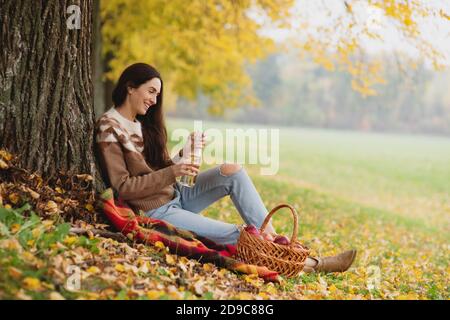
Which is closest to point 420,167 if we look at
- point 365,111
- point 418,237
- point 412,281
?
point 418,237

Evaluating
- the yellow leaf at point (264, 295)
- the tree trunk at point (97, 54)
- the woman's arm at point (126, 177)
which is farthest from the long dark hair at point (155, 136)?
the tree trunk at point (97, 54)

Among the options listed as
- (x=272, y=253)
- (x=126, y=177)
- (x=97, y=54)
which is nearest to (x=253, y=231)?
(x=272, y=253)

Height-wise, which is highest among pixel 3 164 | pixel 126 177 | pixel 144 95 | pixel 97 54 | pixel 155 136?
pixel 97 54

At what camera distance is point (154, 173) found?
13.5 feet

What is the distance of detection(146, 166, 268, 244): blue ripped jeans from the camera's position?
4230 millimetres

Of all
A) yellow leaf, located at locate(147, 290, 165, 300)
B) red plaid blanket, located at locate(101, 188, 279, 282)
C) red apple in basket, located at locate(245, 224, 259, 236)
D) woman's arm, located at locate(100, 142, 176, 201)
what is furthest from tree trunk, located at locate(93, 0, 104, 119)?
yellow leaf, located at locate(147, 290, 165, 300)

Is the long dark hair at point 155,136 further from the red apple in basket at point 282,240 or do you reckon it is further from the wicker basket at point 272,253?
the red apple in basket at point 282,240

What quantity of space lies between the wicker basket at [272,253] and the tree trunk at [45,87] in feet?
3.86

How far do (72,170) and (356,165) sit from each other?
64.0 ft

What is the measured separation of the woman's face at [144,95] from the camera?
4.21 meters

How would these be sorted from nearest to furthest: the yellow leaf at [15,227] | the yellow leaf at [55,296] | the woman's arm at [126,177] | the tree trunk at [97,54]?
the yellow leaf at [55,296]
the yellow leaf at [15,227]
the woman's arm at [126,177]
the tree trunk at [97,54]

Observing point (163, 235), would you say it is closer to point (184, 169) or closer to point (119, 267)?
point (184, 169)

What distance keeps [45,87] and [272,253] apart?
6.14ft
